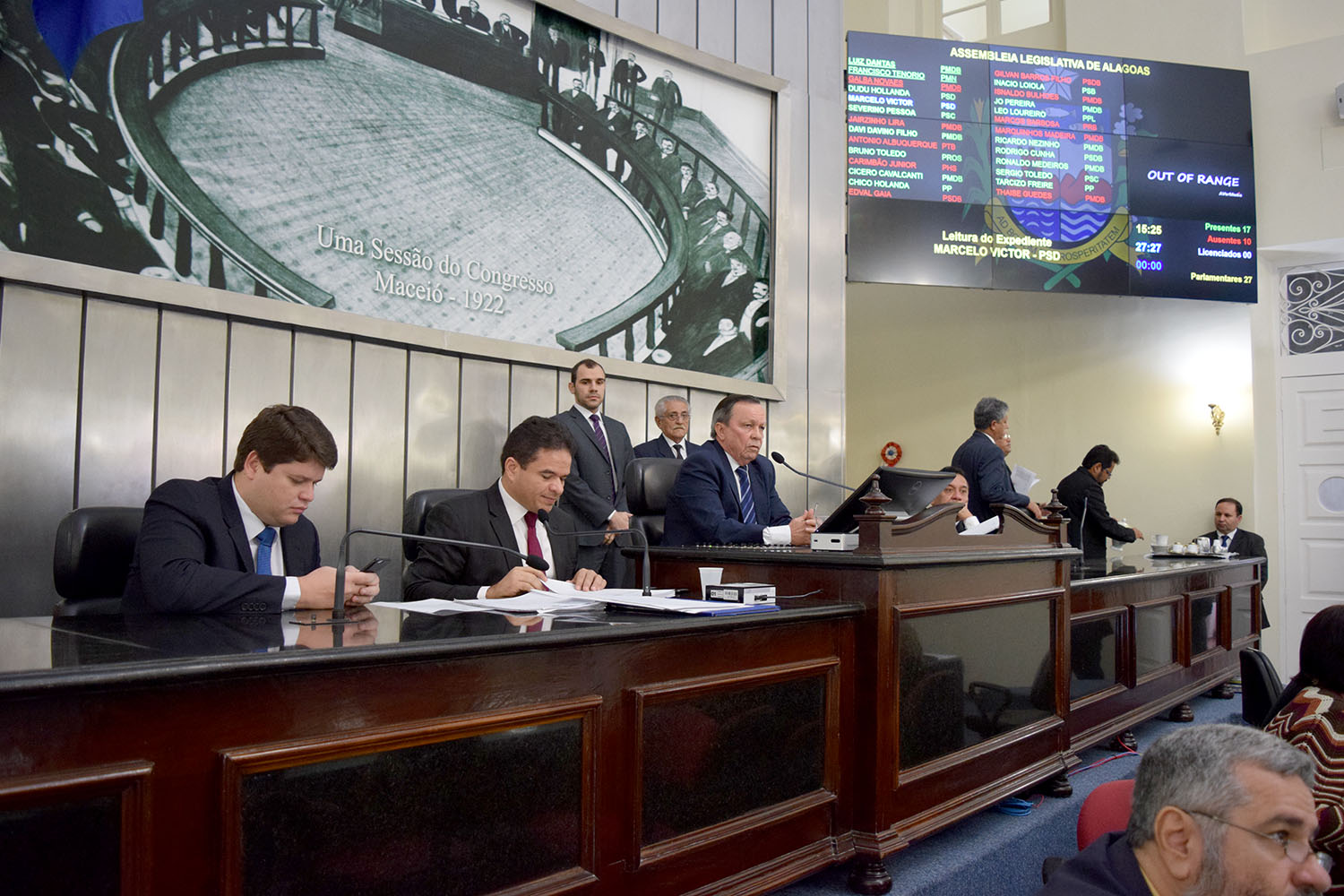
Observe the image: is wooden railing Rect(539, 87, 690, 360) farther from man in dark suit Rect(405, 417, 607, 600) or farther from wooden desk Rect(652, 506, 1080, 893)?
wooden desk Rect(652, 506, 1080, 893)

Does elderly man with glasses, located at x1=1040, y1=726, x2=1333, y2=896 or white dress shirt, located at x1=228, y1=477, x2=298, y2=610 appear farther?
white dress shirt, located at x1=228, y1=477, x2=298, y2=610

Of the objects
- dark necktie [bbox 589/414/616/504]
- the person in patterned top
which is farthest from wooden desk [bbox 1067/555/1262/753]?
dark necktie [bbox 589/414/616/504]

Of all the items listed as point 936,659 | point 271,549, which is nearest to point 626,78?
point 271,549

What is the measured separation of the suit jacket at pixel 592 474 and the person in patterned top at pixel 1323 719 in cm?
232

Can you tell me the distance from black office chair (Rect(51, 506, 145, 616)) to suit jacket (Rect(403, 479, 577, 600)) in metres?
0.64

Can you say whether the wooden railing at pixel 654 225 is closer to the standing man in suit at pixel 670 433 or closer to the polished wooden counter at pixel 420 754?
the standing man in suit at pixel 670 433

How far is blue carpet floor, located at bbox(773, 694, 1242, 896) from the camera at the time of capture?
86.5 inches

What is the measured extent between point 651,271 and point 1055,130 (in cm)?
326

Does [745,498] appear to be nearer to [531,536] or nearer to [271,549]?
[531,536]

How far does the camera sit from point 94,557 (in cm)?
210

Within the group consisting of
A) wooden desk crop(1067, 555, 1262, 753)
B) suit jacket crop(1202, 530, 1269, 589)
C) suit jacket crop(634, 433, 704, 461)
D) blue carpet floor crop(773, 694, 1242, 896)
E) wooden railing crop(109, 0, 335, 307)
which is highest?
wooden railing crop(109, 0, 335, 307)

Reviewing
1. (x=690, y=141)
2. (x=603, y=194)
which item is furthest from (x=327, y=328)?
(x=690, y=141)

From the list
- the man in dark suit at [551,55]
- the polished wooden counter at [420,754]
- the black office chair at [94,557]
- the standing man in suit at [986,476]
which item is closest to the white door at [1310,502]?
the standing man in suit at [986,476]

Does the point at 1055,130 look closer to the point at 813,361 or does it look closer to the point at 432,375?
the point at 813,361
